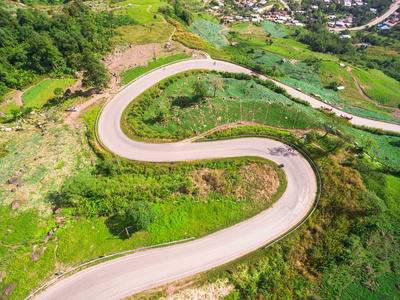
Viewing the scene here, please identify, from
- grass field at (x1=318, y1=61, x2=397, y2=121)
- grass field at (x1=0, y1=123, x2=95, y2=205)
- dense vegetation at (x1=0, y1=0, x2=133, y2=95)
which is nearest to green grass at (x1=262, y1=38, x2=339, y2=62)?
grass field at (x1=318, y1=61, x2=397, y2=121)

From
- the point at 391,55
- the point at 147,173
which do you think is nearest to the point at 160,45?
the point at 147,173

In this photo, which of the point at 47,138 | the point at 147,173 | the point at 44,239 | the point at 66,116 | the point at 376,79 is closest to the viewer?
the point at 44,239

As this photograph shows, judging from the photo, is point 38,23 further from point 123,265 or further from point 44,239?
point 123,265

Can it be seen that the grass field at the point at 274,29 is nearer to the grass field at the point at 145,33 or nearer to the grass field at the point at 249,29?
the grass field at the point at 249,29

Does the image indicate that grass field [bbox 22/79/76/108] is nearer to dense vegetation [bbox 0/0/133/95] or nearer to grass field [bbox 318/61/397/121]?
dense vegetation [bbox 0/0/133/95]

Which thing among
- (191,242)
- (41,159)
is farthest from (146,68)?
(191,242)

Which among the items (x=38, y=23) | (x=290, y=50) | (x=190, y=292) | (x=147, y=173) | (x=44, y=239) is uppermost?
(x=38, y=23)

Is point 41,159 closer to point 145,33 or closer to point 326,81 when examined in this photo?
point 145,33

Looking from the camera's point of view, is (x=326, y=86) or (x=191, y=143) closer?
(x=191, y=143)
